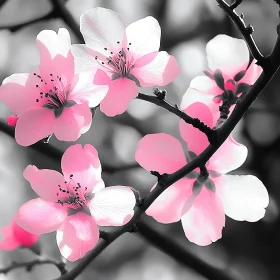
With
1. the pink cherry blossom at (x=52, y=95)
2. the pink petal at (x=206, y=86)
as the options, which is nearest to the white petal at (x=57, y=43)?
the pink cherry blossom at (x=52, y=95)

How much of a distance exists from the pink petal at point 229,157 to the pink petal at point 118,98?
0.16 meters

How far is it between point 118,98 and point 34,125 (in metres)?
0.10

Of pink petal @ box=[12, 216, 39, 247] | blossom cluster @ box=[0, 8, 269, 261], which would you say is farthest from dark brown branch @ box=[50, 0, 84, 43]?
blossom cluster @ box=[0, 8, 269, 261]

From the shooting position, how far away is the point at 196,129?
2.27 feet

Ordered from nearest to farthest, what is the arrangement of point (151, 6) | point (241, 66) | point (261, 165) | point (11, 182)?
point (241, 66)
point (261, 165)
point (11, 182)
point (151, 6)

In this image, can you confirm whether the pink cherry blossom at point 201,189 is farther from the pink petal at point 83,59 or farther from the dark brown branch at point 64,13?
the dark brown branch at point 64,13

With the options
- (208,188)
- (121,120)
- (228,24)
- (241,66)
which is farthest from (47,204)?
(228,24)

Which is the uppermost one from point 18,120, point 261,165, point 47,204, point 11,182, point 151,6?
point 18,120

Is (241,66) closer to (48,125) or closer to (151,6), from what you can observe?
(48,125)

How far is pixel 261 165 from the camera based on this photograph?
1.93m

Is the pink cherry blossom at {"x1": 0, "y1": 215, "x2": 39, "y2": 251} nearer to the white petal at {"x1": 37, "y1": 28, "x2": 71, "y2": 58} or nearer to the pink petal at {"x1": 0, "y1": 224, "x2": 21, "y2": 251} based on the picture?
the pink petal at {"x1": 0, "y1": 224, "x2": 21, "y2": 251}

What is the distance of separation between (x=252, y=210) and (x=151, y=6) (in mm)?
1662

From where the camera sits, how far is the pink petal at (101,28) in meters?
0.63

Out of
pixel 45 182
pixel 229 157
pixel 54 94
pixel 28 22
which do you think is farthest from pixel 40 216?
pixel 28 22
